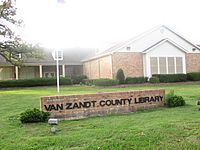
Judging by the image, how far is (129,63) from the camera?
32906mm

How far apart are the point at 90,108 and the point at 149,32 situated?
964 inches

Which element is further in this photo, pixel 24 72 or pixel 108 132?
pixel 24 72

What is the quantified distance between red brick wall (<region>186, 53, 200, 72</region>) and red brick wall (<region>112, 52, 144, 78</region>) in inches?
242

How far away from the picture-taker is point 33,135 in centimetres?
780

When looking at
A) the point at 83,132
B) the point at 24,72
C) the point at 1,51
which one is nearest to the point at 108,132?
the point at 83,132

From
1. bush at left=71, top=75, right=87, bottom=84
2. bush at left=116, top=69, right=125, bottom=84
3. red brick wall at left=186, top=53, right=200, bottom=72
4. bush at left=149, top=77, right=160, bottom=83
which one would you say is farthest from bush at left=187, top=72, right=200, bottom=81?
bush at left=71, top=75, right=87, bottom=84

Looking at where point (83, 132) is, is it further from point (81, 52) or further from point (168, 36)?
point (81, 52)

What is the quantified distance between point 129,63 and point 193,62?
27.2 feet

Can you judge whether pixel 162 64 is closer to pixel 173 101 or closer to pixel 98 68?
pixel 98 68

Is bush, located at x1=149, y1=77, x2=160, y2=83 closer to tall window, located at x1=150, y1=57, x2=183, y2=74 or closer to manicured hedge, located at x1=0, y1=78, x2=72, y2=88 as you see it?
tall window, located at x1=150, y1=57, x2=183, y2=74

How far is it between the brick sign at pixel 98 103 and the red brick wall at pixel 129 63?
66.3ft

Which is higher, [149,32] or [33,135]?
[149,32]

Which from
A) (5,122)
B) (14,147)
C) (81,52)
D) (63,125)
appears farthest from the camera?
(81,52)

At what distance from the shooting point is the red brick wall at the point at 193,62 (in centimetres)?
3541
